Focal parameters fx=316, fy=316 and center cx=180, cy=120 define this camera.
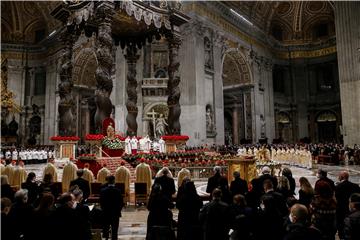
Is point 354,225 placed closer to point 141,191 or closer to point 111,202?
point 111,202

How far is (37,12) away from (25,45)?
360 cm

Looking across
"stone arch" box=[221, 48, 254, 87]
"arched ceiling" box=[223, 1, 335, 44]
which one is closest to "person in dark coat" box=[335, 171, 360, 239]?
"stone arch" box=[221, 48, 254, 87]

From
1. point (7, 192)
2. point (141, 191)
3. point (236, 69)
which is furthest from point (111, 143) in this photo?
point (236, 69)

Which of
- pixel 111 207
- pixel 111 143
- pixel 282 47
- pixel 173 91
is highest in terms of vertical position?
pixel 282 47

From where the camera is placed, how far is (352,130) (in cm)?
2150

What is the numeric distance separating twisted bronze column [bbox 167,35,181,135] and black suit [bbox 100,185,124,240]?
9245mm

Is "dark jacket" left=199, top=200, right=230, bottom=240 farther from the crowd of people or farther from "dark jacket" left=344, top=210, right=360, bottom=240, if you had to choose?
the crowd of people

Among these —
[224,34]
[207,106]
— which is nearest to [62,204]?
[207,106]

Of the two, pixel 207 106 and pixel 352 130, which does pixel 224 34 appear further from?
pixel 352 130

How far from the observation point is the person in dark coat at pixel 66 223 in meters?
3.22

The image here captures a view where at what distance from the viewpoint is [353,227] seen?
328cm

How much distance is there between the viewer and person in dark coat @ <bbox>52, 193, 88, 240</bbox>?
10.6ft

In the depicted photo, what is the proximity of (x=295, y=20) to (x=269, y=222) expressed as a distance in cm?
3648

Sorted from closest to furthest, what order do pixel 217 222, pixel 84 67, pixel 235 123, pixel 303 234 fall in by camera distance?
pixel 303 234
pixel 217 222
pixel 84 67
pixel 235 123
